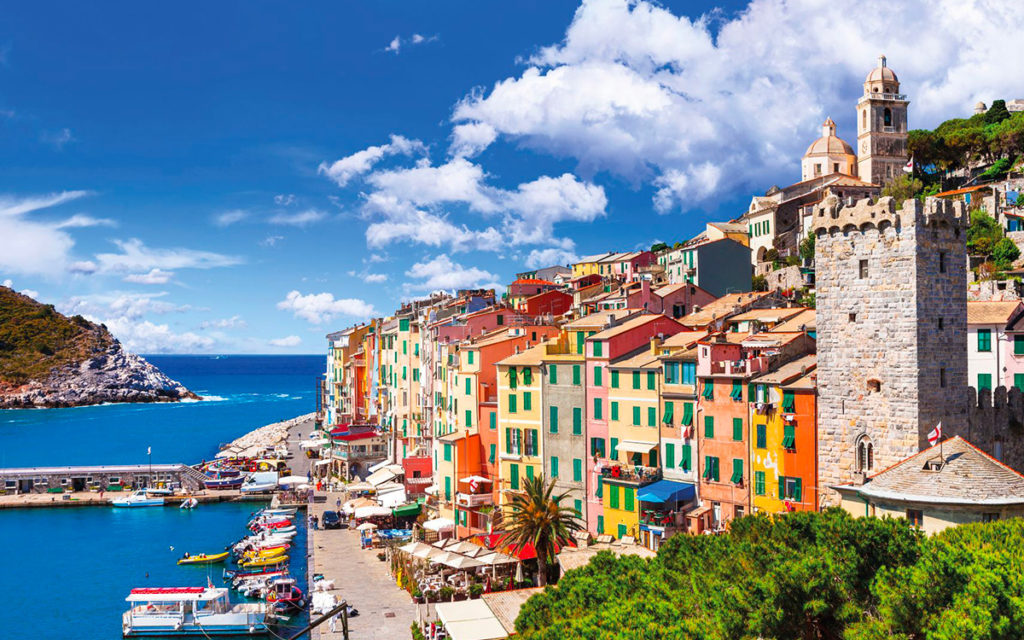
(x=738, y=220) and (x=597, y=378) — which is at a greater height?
(x=738, y=220)

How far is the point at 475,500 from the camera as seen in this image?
160 ft

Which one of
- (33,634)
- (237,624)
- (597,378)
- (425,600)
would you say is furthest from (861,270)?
(33,634)

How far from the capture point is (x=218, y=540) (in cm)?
6303

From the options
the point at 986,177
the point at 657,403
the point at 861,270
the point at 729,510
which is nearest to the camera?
the point at 861,270

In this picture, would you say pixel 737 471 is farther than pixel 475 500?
No

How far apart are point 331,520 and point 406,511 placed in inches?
250

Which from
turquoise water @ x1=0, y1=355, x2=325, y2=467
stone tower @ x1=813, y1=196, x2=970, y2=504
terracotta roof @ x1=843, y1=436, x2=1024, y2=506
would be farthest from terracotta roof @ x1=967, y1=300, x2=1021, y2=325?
turquoise water @ x1=0, y1=355, x2=325, y2=467

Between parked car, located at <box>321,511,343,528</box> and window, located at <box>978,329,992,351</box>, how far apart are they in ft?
134

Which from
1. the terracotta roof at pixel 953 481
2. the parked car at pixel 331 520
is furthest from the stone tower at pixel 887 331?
the parked car at pixel 331 520

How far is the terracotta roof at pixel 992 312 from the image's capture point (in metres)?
47.3

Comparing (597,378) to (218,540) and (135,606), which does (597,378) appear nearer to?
(135,606)

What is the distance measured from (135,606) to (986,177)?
292 ft

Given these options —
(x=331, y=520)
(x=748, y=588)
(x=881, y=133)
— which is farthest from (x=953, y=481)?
(x=881, y=133)

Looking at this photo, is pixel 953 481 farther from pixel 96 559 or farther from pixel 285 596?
pixel 96 559
